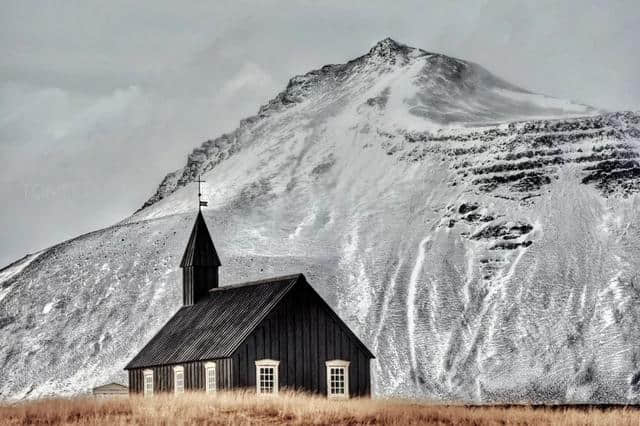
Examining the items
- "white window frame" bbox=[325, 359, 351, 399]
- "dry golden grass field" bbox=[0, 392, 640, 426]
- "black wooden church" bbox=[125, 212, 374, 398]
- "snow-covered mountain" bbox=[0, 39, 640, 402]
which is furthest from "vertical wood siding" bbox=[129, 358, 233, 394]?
"snow-covered mountain" bbox=[0, 39, 640, 402]

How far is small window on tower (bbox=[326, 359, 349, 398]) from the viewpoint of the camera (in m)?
48.8

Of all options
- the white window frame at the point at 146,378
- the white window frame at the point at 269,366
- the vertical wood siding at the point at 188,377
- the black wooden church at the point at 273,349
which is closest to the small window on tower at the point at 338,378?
the black wooden church at the point at 273,349

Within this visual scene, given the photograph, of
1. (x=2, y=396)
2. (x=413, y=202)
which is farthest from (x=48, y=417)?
(x=413, y=202)

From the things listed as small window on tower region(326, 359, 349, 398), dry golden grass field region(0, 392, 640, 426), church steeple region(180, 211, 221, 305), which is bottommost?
dry golden grass field region(0, 392, 640, 426)

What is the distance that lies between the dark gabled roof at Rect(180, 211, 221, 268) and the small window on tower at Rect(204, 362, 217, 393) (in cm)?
1263

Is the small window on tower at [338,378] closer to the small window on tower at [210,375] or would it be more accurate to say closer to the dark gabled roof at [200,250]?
the small window on tower at [210,375]

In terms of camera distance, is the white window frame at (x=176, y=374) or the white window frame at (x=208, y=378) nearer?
the white window frame at (x=208, y=378)

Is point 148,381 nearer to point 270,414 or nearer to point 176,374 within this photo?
point 176,374

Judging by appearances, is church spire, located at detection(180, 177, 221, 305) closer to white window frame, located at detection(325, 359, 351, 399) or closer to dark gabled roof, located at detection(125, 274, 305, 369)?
dark gabled roof, located at detection(125, 274, 305, 369)

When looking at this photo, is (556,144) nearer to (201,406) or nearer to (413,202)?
(413,202)

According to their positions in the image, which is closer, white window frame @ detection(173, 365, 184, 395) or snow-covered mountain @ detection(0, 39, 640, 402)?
white window frame @ detection(173, 365, 184, 395)

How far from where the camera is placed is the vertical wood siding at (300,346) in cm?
4706

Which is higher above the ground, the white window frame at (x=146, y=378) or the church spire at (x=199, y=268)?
the church spire at (x=199, y=268)

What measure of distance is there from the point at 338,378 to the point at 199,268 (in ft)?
44.0
